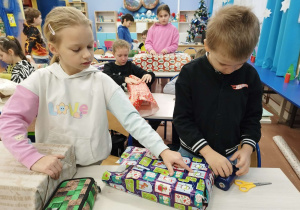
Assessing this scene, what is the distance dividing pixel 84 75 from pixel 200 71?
509 mm

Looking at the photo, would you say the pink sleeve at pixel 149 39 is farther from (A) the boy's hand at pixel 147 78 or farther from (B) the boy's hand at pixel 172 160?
(B) the boy's hand at pixel 172 160

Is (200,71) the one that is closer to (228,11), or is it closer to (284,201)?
(228,11)

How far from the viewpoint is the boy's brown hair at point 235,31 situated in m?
0.75

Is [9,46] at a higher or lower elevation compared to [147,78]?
higher

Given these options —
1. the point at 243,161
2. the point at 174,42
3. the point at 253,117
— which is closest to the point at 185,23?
the point at 174,42

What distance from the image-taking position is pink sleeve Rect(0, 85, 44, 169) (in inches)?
29.4

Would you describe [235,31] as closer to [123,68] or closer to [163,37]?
[123,68]

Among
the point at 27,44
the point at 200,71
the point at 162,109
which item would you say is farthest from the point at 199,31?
the point at 200,71

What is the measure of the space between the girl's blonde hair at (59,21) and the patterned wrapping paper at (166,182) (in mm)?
576

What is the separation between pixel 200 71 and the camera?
0.94 meters

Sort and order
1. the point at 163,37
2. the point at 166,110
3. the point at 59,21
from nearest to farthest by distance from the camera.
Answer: the point at 59,21
the point at 166,110
the point at 163,37

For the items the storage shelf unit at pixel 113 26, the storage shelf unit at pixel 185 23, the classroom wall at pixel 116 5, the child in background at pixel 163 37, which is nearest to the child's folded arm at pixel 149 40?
the child in background at pixel 163 37

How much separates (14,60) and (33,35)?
1318 mm

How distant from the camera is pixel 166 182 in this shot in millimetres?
696
